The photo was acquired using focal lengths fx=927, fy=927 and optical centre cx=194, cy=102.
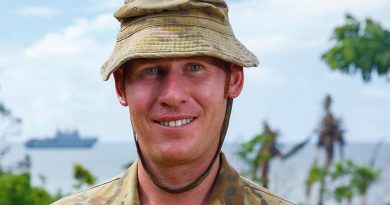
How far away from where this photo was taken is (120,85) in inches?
154

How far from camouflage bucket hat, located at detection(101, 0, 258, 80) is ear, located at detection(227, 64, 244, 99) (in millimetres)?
71

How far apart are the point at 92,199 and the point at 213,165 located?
66cm

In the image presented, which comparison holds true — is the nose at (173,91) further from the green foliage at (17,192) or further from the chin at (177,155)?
the green foliage at (17,192)

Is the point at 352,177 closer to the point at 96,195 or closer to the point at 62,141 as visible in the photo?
the point at 96,195

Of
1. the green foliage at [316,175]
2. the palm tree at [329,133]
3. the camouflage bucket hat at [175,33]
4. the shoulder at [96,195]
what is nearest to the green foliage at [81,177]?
the green foliage at [316,175]

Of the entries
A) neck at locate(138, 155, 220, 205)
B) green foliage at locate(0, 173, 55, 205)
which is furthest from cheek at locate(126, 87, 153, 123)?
green foliage at locate(0, 173, 55, 205)

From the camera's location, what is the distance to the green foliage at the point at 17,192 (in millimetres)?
18688

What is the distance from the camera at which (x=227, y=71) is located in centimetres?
388

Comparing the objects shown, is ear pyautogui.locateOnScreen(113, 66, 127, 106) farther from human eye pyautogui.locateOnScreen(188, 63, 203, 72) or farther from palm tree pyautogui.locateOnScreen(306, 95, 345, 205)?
palm tree pyautogui.locateOnScreen(306, 95, 345, 205)

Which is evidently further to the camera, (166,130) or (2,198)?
(2,198)

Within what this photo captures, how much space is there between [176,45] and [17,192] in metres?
15.9

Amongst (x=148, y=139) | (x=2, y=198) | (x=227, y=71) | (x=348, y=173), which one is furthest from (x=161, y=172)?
(x=348, y=173)

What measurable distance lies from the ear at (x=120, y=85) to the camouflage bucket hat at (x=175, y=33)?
57 millimetres

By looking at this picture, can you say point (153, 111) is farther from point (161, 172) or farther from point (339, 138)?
point (339, 138)
